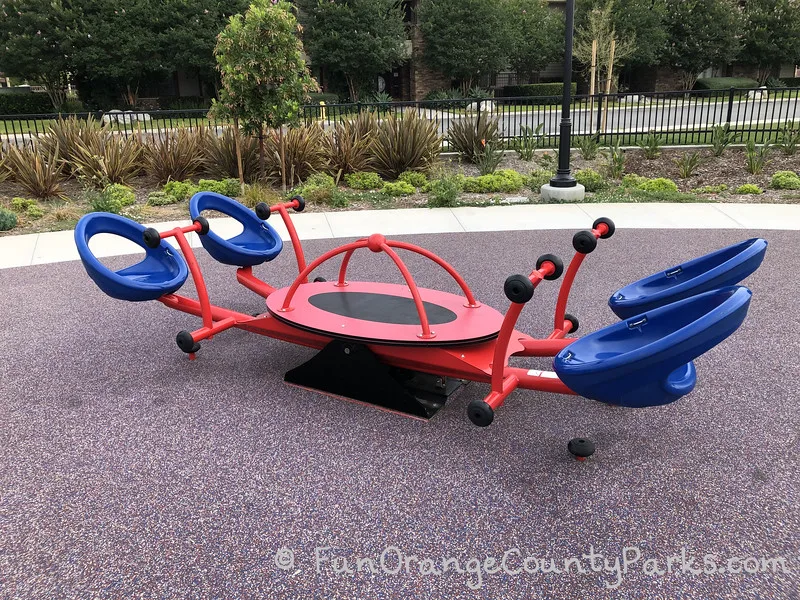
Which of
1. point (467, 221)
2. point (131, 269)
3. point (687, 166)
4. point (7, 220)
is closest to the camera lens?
point (131, 269)

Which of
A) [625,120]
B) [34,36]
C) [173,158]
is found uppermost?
[34,36]

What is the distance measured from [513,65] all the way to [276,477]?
40.3m

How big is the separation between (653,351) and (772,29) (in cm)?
4679

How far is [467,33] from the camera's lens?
34469 mm

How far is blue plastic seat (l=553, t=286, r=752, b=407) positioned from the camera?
2340 millimetres

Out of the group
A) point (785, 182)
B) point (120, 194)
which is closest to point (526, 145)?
point (785, 182)

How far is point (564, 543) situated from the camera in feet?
8.20

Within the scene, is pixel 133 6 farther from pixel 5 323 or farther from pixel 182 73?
pixel 5 323

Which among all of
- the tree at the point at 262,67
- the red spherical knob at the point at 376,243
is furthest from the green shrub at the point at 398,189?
the red spherical knob at the point at 376,243

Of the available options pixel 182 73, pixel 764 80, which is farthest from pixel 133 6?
pixel 764 80

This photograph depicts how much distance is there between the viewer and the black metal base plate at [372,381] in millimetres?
3465

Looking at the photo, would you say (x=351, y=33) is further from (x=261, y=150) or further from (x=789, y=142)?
(x=789, y=142)

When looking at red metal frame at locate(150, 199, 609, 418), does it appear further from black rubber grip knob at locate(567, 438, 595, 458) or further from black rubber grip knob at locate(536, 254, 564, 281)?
black rubber grip knob at locate(567, 438, 595, 458)

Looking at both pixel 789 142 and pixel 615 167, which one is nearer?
pixel 615 167
